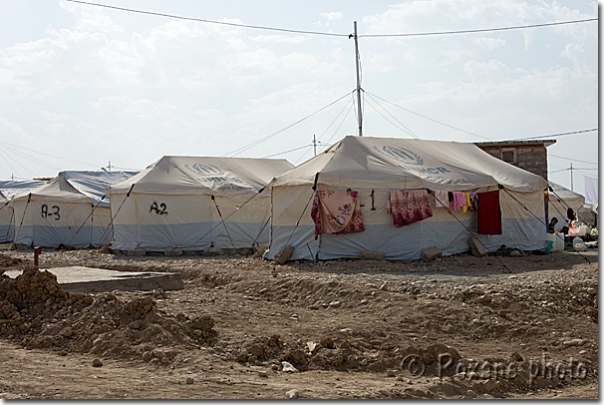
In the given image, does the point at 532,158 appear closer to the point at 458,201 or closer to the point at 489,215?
the point at 489,215

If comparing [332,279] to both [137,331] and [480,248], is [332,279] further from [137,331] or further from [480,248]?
[480,248]

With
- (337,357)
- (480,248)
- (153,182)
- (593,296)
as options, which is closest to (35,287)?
(337,357)

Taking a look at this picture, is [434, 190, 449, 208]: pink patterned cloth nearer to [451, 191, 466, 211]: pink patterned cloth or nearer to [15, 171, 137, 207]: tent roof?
[451, 191, 466, 211]: pink patterned cloth

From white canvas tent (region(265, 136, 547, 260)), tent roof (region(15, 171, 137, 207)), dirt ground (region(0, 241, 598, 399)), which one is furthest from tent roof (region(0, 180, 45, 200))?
dirt ground (region(0, 241, 598, 399))

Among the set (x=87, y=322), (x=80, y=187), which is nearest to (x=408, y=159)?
(x=87, y=322)

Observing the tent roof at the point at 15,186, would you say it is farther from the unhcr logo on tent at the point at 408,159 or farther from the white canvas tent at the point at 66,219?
the unhcr logo on tent at the point at 408,159

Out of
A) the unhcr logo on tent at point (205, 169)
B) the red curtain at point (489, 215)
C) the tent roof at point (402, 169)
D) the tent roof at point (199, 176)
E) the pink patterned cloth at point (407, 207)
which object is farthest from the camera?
the unhcr logo on tent at point (205, 169)

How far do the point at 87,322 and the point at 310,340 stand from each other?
2.58 metres

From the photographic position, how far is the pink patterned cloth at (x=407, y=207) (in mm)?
15047

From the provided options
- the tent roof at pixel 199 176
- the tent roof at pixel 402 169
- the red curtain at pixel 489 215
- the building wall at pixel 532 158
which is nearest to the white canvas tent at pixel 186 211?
the tent roof at pixel 199 176

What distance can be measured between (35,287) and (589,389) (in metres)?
6.63

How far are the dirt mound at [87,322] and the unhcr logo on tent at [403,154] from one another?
9.76 metres

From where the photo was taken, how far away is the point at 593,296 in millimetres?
10016

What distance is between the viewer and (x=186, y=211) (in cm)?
2020
